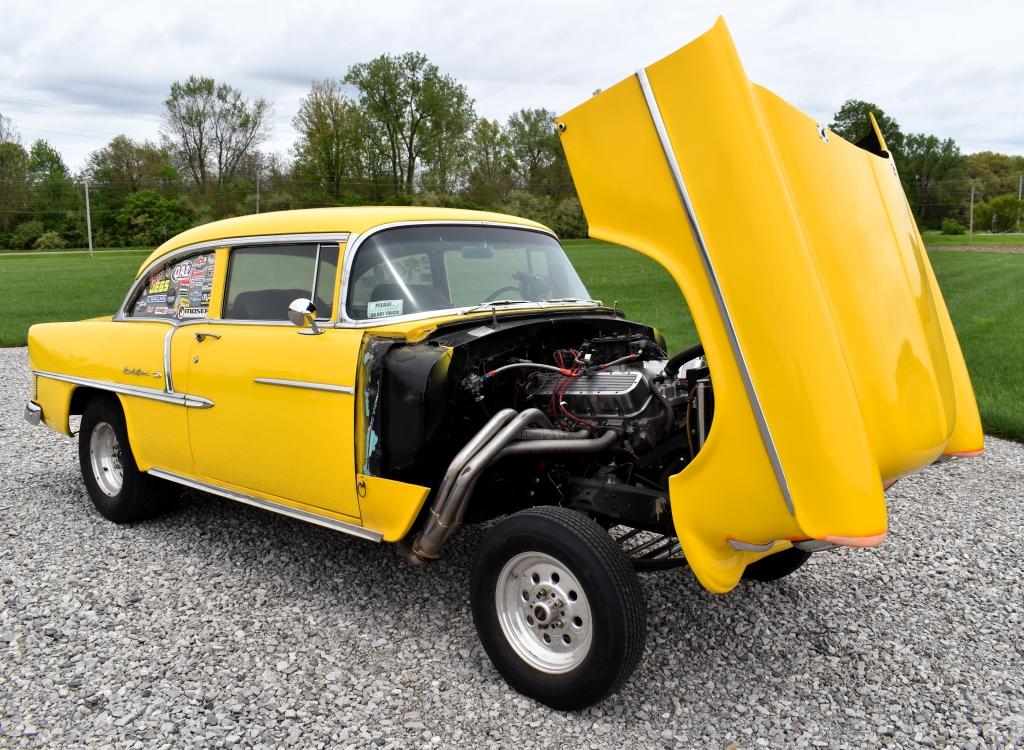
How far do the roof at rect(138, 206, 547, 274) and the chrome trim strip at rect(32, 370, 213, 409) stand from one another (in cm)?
96

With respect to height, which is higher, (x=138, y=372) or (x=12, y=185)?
(x=12, y=185)

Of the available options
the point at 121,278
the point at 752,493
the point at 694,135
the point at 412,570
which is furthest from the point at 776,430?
the point at 121,278

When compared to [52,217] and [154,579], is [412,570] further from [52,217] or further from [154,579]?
[52,217]

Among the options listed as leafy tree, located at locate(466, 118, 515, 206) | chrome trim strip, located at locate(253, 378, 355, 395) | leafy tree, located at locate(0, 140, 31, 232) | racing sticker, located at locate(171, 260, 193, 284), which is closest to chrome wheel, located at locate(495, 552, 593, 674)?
chrome trim strip, located at locate(253, 378, 355, 395)

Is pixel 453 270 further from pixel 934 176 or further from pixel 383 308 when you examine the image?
pixel 934 176

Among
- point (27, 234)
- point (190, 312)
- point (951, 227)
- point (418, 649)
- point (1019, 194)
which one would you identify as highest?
point (1019, 194)

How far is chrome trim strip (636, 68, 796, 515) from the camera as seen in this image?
100.0 inches

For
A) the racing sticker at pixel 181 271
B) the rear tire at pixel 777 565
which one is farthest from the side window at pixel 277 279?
the rear tire at pixel 777 565

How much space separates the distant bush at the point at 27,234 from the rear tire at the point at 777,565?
6909 cm

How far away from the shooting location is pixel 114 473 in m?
5.36

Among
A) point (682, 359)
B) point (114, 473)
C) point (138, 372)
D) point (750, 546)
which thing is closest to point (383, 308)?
point (682, 359)

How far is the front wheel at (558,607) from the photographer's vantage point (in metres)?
2.88

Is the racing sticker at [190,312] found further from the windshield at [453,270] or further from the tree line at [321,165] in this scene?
the tree line at [321,165]

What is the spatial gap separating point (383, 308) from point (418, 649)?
165 cm
